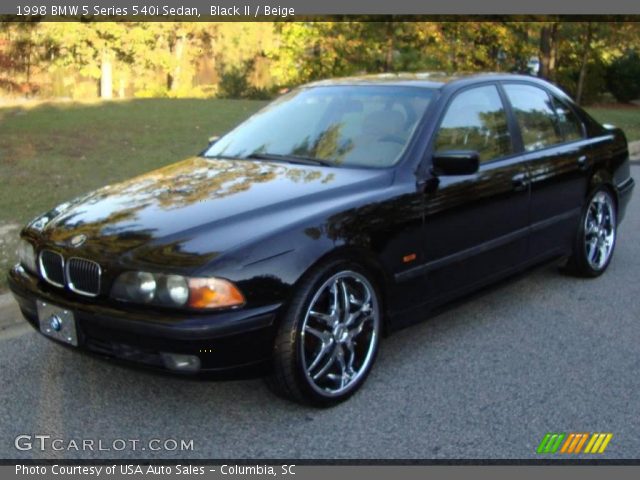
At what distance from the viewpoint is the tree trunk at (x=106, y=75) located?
975 inches

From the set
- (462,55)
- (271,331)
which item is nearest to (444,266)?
(271,331)

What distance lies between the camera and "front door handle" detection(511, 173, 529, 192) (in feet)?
15.1

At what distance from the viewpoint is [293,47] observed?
21688 mm

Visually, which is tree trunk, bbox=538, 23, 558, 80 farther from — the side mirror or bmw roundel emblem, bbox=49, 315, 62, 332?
bmw roundel emblem, bbox=49, 315, 62, 332

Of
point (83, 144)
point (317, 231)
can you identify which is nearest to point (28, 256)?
point (317, 231)

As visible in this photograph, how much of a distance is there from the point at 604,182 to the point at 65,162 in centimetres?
665

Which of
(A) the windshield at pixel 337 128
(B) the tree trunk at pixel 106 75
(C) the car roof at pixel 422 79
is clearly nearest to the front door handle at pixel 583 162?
(C) the car roof at pixel 422 79

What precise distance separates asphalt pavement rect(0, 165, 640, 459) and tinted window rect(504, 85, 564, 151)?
115cm

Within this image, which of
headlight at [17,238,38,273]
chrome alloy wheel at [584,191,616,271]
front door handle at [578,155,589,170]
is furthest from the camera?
chrome alloy wheel at [584,191,616,271]

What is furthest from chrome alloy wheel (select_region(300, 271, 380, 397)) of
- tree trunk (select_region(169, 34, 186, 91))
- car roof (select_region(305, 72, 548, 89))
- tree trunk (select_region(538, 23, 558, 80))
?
tree trunk (select_region(169, 34, 186, 91))

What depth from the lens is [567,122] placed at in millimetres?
5445

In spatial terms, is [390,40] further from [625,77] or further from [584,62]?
[625,77]

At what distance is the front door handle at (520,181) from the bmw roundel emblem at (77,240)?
8.27 ft

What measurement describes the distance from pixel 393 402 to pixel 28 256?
1.90 m
